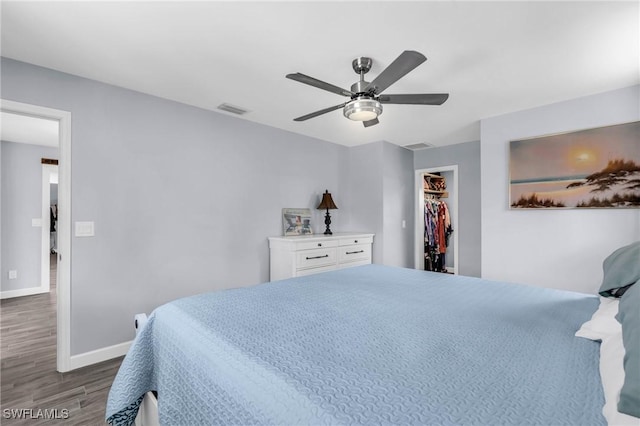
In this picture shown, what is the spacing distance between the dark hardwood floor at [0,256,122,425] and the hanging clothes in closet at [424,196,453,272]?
15.9ft

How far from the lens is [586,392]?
0.79m

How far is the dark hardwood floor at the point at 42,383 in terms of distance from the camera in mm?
1813

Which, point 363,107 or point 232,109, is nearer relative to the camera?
point 363,107

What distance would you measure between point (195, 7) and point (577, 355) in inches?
90.9

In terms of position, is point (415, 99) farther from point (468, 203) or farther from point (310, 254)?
point (468, 203)

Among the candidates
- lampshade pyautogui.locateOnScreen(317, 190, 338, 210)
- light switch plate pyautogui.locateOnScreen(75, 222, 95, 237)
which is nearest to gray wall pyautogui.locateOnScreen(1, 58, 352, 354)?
light switch plate pyautogui.locateOnScreen(75, 222, 95, 237)

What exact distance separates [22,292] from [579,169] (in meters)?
7.07

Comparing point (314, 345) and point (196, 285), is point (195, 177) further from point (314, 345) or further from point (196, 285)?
point (314, 345)

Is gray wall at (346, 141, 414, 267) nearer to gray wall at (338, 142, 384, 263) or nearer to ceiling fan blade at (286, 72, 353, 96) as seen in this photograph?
gray wall at (338, 142, 384, 263)

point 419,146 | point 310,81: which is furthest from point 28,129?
point 419,146

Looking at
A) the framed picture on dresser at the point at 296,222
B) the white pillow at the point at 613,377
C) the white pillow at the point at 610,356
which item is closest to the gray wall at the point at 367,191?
the framed picture on dresser at the point at 296,222

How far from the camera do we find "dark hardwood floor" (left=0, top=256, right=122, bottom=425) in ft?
5.95

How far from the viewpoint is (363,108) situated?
207cm

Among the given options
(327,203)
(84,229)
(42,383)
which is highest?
(327,203)
